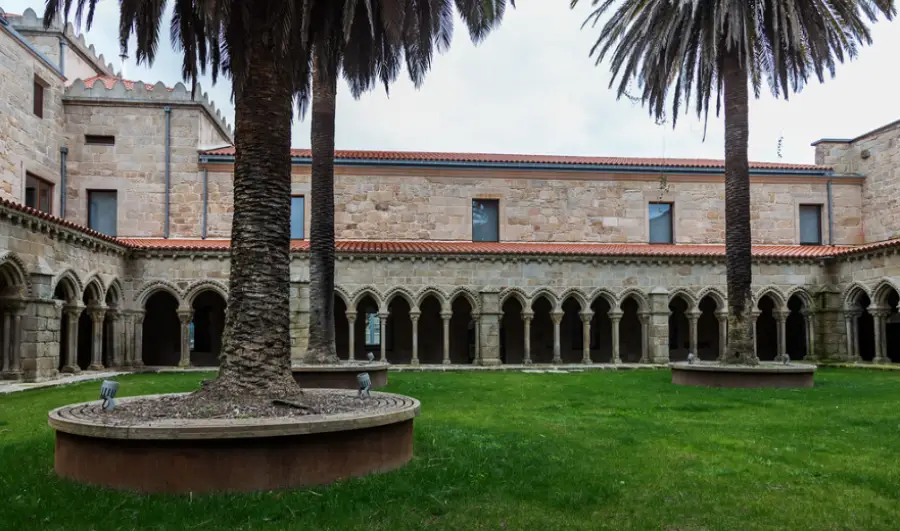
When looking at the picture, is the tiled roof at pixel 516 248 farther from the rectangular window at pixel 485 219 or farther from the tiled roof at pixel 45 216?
the tiled roof at pixel 45 216

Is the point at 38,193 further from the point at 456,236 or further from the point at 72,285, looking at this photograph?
the point at 456,236

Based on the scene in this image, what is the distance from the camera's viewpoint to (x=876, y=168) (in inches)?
1050

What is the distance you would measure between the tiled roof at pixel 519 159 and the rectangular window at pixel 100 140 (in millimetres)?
3133

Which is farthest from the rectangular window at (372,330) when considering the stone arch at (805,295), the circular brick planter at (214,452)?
the circular brick planter at (214,452)

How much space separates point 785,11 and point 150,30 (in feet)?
40.3

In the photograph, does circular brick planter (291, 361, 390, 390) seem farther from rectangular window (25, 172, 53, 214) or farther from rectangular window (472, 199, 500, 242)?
rectangular window (25, 172, 53, 214)

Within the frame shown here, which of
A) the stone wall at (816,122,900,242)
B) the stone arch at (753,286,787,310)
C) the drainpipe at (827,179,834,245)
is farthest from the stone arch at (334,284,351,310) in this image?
the stone wall at (816,122,900,242)

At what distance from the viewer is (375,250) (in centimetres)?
2286

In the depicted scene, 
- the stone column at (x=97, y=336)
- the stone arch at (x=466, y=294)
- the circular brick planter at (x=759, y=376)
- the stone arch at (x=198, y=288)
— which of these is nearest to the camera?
the circular brick planter at (x=759, y=376)

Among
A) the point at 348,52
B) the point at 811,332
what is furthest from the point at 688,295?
the point at 348,52

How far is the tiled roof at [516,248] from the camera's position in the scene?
22859 millimetres

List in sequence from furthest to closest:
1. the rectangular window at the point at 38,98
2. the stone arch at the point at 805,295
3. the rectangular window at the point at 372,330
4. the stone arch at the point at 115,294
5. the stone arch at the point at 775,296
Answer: the rectangular window at the point at 372,330 → the stone arch at the point at 805,295 → the stone arch at the point at 775,296 → the rectangular window at the point at 38,98 → the stone arch at the point at 115,294

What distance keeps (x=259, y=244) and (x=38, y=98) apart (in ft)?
66.5

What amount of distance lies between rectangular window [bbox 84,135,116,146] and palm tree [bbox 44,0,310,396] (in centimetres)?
1869
